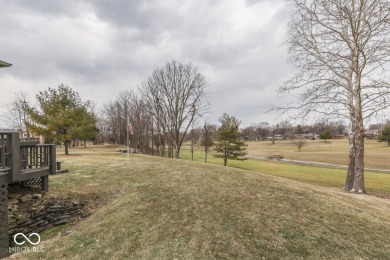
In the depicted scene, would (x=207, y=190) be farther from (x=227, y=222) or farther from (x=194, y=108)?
(x=194, y=108)

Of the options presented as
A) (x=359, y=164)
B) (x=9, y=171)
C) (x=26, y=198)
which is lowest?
(x=26, y=198)

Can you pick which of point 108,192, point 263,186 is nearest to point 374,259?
point 263,186

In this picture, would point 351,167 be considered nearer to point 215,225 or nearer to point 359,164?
point 359,164

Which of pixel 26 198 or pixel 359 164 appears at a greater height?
pixel 359 164

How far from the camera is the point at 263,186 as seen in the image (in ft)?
31.2

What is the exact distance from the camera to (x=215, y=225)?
6.06m

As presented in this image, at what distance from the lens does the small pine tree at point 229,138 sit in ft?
120

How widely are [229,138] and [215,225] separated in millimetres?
31031

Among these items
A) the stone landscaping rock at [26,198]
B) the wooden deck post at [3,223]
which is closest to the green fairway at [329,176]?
the stone landscaping rock at [26,198]

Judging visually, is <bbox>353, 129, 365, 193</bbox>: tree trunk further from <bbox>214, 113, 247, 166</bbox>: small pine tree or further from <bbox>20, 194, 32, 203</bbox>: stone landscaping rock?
<bbox>214, 113, 247, 166</bbox>: small pine tree

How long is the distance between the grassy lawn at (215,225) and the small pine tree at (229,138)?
27172 mm

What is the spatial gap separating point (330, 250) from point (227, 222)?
8.05 feet

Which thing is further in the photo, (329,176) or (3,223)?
(329,176)

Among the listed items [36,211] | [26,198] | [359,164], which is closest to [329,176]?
[359,164]
